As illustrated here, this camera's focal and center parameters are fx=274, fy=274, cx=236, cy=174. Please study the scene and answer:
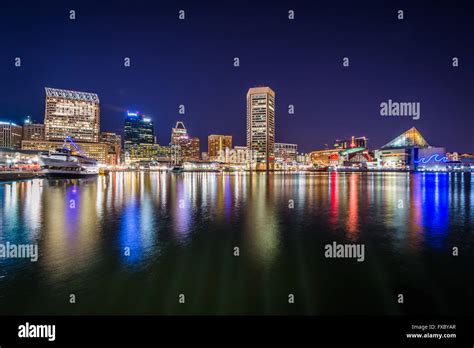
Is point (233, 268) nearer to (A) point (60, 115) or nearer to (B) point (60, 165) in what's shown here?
(B) point (60, 165)

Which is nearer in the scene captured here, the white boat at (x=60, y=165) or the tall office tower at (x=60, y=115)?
the white boat at (x=60, y=165)

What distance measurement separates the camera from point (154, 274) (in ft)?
31.2

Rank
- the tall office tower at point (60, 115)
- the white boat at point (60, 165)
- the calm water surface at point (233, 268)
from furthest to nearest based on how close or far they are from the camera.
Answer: the tall office tower at point (60, 115)
the white boat at point (60, 165)
the calm water surface at point (233, 268)

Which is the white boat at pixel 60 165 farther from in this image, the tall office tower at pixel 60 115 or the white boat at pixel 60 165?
the tall office tower at pixel 60 115

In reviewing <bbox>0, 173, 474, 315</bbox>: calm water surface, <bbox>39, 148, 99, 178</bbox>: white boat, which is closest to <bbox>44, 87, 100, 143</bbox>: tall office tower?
<bbox>39, 148, 99, 178</bbox>: white boat

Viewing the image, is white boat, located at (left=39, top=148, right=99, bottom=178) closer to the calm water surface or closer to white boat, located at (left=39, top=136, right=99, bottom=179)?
white boat, located at (left=39, top=136, right=99, bottom=179)

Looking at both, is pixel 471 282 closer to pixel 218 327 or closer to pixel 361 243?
pixel 361 243

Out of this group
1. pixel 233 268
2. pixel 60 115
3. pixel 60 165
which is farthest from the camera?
pixel 60 115

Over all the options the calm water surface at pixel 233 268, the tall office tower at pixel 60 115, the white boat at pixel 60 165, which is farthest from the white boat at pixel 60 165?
the tall office tower at pixel 60 115

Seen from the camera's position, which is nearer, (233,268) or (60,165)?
(233,268)

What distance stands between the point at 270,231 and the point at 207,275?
6832 mm

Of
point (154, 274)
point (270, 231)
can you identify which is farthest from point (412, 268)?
point (154, 274)

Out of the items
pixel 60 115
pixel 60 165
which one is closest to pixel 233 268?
pixel 60 165

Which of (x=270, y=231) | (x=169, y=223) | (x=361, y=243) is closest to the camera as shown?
(x=361, y=243)
